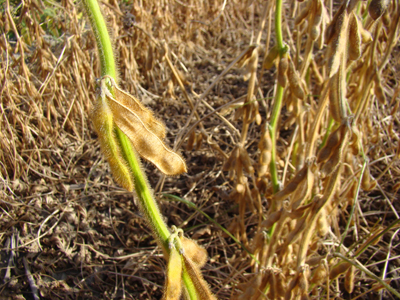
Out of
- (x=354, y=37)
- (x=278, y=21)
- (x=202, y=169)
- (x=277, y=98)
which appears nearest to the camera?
(x=354, y=37)

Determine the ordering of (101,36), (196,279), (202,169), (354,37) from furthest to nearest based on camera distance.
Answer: (202,169) → (354,37) → (196,279) → (101,36)

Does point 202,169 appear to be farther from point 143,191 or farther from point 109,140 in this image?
point 109,140

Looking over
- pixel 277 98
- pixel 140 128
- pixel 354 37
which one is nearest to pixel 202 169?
pixel 277 98

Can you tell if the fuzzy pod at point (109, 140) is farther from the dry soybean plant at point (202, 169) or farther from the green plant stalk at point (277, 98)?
the green plant stalk at point (277, 98)

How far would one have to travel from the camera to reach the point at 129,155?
72cm

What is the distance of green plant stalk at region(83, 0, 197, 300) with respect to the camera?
0.65 metres

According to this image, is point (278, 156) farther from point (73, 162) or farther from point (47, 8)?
point (47, 8)

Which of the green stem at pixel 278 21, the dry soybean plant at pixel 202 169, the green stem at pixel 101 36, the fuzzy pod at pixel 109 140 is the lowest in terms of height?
the dry soybean plant at pixel 202 169

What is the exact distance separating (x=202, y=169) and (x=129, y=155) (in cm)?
122

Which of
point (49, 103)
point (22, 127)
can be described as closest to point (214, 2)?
point (49, 103)

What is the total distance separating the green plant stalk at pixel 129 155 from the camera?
2.12ft

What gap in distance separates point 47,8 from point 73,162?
98cm

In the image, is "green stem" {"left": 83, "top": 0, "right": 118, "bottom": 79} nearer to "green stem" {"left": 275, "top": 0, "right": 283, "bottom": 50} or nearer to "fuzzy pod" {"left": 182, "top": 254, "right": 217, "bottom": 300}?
"fuzzy pod" {"left": 182, "top": 254, "right": 217, "bottom": 300}

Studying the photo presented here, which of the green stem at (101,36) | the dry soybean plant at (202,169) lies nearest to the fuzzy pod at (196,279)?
the dry soybean plant at (202,169)
